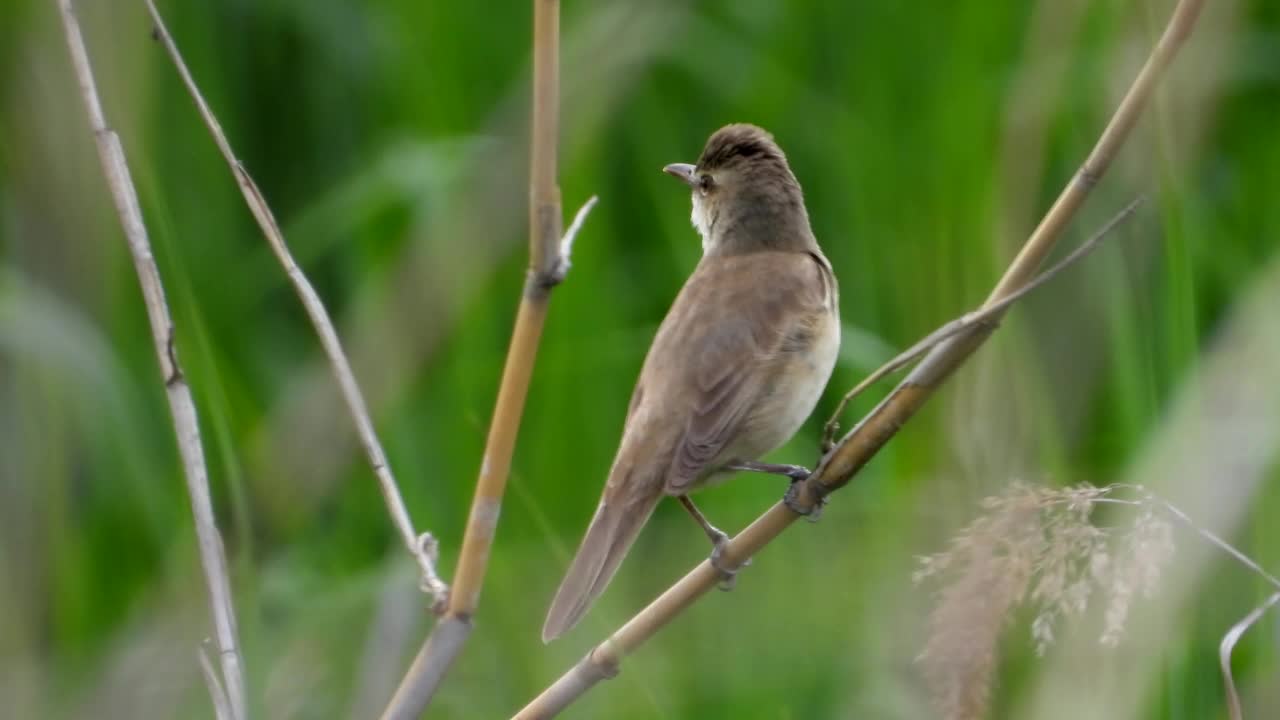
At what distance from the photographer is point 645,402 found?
10.3 feet

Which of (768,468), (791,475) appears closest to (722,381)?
(768,468)

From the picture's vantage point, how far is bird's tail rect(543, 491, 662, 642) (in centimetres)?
253

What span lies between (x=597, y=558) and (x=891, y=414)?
2.56ft

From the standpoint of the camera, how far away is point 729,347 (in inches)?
124

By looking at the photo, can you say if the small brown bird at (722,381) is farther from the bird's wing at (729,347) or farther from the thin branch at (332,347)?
the thin branch at (332,347)

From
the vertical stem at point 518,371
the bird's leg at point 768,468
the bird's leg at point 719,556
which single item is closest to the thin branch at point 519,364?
the vertical stem at point 518,371

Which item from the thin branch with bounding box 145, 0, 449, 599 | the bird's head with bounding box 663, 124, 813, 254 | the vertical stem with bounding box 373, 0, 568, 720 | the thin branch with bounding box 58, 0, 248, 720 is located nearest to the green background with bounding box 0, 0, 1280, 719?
the thin branch with bounding box 58, 0, 248, 720

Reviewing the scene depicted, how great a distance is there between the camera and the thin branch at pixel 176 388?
6.54 feet

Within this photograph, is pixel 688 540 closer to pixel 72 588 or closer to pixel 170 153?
pixel 72 588

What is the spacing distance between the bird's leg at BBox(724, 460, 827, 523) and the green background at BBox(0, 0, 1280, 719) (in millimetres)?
275

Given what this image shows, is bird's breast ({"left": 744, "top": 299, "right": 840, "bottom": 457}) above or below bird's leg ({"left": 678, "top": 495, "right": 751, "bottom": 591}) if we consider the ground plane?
above

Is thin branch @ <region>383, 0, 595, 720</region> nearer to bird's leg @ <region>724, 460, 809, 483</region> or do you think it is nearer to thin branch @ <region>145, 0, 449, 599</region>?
thin branch @ <region>145, 0, 449, 599</region>

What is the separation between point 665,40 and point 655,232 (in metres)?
0.58

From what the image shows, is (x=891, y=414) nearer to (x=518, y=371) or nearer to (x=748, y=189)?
(x=518, y=371)
